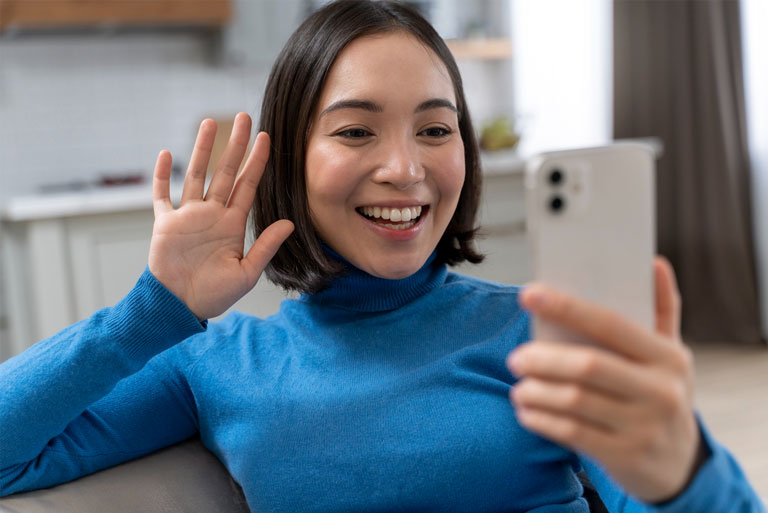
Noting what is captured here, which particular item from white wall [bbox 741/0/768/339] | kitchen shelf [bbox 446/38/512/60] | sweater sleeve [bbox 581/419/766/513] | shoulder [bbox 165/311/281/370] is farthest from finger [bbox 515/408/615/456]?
kitchen shelf [bbox 446/38/512/60]

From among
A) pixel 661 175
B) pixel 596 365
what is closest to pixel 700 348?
pixel 661 175

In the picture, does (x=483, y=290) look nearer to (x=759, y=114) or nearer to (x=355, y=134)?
(x=355, y=134)

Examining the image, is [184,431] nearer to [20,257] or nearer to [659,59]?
[20,257]

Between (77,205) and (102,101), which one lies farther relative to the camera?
(102,101)

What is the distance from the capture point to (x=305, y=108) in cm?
108

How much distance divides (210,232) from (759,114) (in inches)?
133

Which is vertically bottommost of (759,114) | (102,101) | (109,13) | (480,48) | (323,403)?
(323,403)

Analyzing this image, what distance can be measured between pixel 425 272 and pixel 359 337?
12cm

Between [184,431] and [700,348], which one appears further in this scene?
[700,348]

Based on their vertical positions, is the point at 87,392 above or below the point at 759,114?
below

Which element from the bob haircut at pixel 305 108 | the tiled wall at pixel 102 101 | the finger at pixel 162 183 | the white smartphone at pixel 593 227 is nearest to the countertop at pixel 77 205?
the tiled wall at pixel 102 101

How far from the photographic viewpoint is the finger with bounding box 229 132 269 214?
3.30 feet

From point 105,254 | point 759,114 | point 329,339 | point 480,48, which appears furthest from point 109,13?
point 329,339

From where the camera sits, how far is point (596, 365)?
1.73 feet
